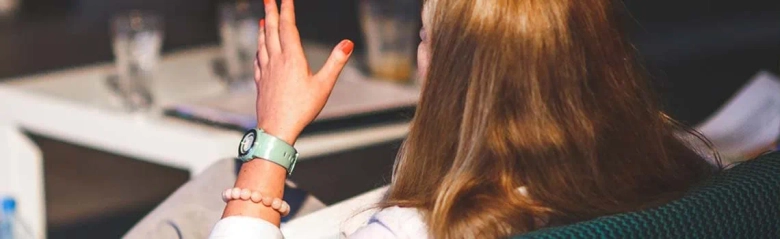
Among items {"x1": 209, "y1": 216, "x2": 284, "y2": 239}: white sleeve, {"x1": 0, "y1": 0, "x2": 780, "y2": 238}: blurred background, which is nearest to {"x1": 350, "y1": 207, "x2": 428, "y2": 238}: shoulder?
{"x1": 209, "y1": 216, "x2": 284, "y2": 239}: white sleeve

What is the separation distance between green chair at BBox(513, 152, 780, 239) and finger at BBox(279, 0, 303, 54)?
382 mm

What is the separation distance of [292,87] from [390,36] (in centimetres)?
131

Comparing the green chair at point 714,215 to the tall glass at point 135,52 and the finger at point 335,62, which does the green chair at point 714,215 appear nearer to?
the finger at point 335,62

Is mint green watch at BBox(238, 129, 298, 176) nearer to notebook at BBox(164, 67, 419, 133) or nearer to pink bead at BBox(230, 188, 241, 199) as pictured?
pink bead at BBox(230, 188, 241, 199)

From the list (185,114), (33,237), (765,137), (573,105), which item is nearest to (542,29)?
(573,105)

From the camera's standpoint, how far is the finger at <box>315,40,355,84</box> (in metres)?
1.23

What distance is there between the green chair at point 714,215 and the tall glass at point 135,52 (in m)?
1.46

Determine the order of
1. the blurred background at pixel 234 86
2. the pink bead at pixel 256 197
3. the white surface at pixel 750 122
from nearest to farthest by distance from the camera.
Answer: the pink bead at pixel 256 197 < the white surface at pixel 750 122 < the blurred background at pixel 234 86

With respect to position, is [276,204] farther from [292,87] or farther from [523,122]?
[523,122]

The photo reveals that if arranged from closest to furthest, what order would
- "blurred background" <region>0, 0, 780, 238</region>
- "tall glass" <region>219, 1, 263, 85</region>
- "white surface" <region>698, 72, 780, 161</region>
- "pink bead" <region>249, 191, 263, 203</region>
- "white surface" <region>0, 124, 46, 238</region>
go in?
"pink bead" <region>249, 191, 263, 203</region>
"white surface" <region>698, 72, 780, 161</region>
"blurred background" <region>0, 0, 780, 238</region>
"white surface" <region>0, 124, 46, 238</region>
"tall glass" <region>219, 1, 263, 85</region>

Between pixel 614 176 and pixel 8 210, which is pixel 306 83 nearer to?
pixel 614 176

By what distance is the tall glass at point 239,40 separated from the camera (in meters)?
2.47

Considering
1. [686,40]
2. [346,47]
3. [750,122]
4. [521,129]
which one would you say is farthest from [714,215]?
[686,40]

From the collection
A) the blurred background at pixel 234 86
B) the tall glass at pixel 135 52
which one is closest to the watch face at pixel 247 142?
the blurred background at pixel 234 86
